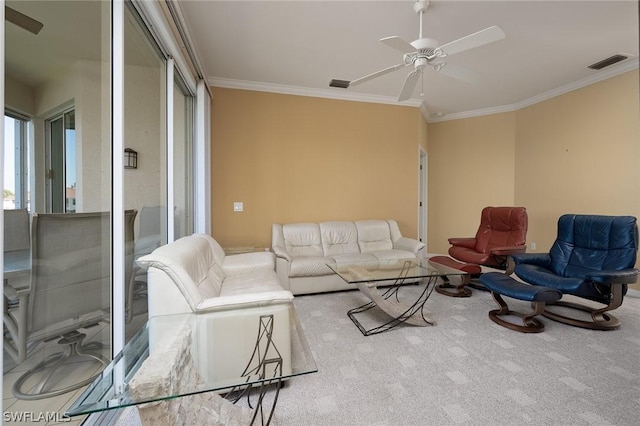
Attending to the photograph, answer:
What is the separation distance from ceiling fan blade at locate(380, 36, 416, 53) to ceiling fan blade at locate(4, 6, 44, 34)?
188 centimetres

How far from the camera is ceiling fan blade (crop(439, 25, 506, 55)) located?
1.94 m

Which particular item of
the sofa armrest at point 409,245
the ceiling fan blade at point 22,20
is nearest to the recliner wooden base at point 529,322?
the sofa armrest at point 409,245

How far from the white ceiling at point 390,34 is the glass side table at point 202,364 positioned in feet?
8.48

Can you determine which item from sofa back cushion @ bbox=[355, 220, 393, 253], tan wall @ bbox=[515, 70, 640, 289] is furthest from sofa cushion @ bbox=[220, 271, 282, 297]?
tan wall @ bbox=[515, 70, 640, 289]

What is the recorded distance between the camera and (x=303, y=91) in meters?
4.30

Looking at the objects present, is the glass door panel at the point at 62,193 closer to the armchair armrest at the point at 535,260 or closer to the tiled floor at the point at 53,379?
the tiled floor at the point at 53,379

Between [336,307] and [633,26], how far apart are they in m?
4.16

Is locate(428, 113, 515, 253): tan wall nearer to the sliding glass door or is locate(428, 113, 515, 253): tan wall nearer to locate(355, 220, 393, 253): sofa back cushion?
locate(355, 220, 393, 253): sofa back cushion

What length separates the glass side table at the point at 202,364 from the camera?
940 millimetres

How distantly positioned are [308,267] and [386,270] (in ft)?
3.25

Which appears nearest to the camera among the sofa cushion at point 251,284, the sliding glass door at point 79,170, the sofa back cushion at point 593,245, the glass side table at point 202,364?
the glass side table at point 202,364

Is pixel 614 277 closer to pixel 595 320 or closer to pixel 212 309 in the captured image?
pixel 595 320

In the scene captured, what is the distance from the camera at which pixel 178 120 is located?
3.00m

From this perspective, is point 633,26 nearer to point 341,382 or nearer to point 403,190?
point 403,190
